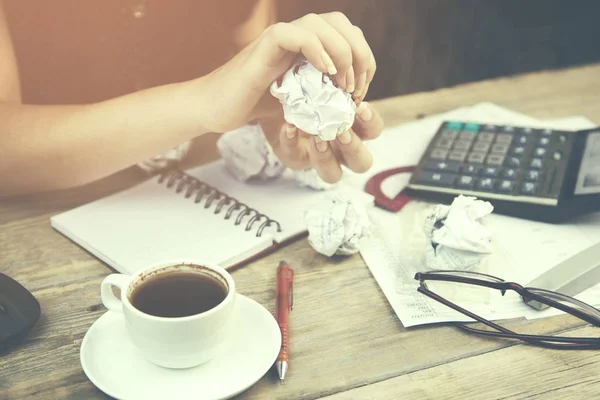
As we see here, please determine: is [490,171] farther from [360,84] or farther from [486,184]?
[360,84]

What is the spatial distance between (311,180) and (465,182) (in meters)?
0.17

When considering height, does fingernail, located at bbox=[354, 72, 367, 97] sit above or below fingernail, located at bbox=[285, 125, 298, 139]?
above

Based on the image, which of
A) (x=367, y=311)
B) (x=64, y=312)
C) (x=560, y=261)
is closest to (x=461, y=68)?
(x=560, y=261)

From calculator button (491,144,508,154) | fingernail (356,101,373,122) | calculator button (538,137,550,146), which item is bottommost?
calculator button (491,144,508,154)

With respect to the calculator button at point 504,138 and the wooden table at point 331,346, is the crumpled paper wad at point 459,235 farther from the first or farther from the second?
the calculator button at point 504,138

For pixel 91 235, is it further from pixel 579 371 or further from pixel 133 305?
pixel 579 371

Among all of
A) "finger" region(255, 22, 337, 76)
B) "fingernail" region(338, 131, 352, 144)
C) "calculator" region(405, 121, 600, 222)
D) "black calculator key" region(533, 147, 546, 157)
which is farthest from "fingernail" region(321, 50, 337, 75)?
"black calculator key" region(533, 147, 546, 157)

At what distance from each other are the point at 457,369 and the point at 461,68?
2.55ft

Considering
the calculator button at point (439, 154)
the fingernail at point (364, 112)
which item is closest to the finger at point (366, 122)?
the fingernail at point (364, 112)

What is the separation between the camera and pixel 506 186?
67cm

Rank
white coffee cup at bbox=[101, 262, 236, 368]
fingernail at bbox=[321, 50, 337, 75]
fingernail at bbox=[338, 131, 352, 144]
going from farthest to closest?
fingernail at bbox=[338, 131, 352, 144]
fingernail at bbox=[321, 50, 337, 75]
white coffee cup at bbox=[101, 262, 236, 368]

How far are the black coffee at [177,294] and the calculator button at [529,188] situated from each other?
1.18ft

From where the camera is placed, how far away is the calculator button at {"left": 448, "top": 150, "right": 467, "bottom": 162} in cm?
72

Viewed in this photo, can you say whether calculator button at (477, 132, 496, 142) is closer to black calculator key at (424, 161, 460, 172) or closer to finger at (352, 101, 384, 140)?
black calculator key at (424, 161, 460, 172)
